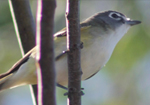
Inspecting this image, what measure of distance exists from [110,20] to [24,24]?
57.8 inches

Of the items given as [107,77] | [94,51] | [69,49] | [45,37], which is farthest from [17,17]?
[107,77]

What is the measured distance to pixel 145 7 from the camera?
21.6 feet

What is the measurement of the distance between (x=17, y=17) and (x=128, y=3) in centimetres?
315

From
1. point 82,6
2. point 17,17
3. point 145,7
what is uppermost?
point 82,6

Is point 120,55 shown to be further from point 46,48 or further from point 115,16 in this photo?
point 46,48

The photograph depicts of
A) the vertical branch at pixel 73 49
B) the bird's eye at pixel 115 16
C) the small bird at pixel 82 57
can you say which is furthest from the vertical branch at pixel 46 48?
the bird's eye at pixel 115 16

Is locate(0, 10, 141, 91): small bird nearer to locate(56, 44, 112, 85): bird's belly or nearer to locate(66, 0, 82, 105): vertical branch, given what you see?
locate(56, 44, 112, 85): bird's belly

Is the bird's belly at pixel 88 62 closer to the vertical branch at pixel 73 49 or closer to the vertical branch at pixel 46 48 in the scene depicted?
the vertical branch at pixel 73 49

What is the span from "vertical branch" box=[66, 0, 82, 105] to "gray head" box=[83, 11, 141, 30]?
1700mm

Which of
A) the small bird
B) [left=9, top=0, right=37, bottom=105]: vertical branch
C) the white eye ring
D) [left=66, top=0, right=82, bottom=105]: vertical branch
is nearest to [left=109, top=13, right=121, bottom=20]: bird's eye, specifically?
the white eye ring

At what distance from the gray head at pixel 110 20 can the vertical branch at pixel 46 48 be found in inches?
99.8

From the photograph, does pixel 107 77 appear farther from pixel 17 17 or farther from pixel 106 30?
pixel 17 17

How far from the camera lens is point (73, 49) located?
264cm

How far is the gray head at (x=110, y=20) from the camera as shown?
455cm
